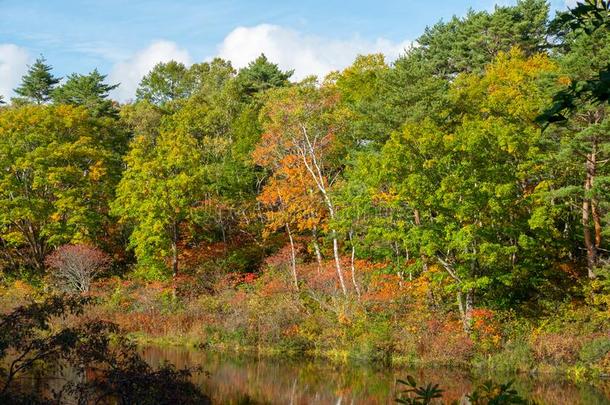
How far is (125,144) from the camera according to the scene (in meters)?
48.7

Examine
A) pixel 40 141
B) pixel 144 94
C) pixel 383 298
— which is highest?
pixel 144 94

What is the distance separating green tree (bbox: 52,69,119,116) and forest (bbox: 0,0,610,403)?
14.1ft

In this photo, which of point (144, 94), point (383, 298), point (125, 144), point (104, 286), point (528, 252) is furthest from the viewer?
point (144, 94)

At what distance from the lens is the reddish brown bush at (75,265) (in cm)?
3534

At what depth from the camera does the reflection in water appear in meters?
20.9

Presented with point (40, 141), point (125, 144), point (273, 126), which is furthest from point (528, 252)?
point (125, 144)

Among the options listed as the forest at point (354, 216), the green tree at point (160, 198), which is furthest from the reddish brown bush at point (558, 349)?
the green tree at point (160, 198)

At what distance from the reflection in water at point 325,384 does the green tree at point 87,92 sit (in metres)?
30.7

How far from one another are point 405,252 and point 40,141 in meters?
22.6

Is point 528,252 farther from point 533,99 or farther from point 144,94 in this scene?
point 144,94

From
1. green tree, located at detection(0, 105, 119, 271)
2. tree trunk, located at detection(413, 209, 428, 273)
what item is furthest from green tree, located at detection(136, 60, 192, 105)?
tree trunk, located at detection(413, 209, 428, 273)

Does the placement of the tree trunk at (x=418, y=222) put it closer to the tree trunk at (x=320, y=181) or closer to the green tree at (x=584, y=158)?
the tree trunk at (x=320, y=181)

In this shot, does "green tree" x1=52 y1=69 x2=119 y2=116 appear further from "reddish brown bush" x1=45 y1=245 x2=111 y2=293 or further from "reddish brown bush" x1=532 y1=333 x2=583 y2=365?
"reddish brown bush" x1=532 y1=333 x2=583 y2=365

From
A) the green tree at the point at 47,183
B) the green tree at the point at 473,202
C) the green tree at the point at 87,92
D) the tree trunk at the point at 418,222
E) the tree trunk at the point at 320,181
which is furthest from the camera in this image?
the green tree at the point at 87,92
